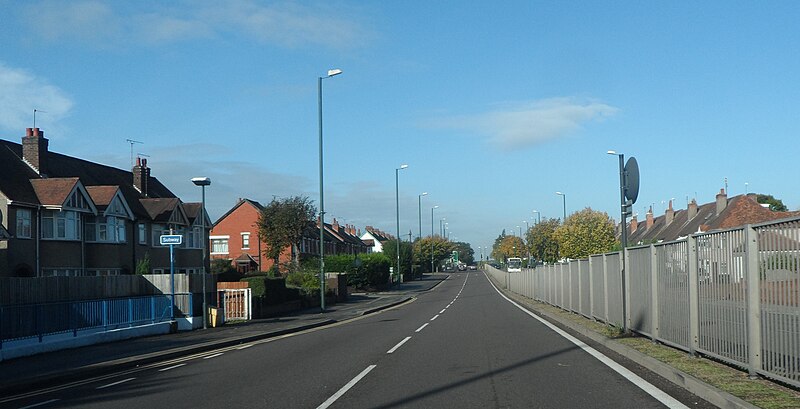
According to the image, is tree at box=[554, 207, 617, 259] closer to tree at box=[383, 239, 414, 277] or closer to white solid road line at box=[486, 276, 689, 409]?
tree at box=[383, 239, 414, 277]

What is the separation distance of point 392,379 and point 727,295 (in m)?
5.24

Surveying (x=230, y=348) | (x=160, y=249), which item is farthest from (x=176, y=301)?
(x=160, y=249)

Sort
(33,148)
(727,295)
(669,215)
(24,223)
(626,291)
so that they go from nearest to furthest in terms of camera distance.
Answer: (727,295), (626,291), (24,223), (33,148), (669,215)

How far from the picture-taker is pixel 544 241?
74625 mm

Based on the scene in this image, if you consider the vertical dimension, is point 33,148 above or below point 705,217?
above

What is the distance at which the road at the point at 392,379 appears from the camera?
1000 cm

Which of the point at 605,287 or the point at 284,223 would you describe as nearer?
the point at 605,287

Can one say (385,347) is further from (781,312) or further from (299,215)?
(299,215)

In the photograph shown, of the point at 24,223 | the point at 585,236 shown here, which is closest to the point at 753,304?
the point at 24,223

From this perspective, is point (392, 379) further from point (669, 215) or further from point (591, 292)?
point (669, 215)

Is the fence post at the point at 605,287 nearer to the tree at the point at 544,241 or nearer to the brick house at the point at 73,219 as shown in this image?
the brick house at the point at 73,219

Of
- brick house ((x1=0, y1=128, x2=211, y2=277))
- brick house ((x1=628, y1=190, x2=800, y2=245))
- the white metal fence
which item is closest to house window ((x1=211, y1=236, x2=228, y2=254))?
brick house ((x1=0, y1=128, x2=211, y2=277))

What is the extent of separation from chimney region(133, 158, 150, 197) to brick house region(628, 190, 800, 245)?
35564 millimetres

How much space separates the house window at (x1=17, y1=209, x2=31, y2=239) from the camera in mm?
35031
